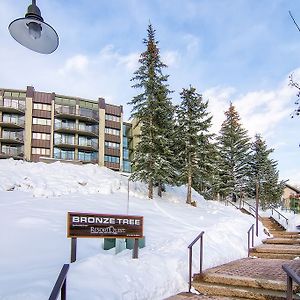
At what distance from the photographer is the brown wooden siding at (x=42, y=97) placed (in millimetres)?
50375

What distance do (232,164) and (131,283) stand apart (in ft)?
129

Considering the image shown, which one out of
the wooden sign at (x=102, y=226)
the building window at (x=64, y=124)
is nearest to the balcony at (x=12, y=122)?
the building window at (x=64, y=124)

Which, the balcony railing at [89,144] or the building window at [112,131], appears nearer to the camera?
the balcony railing at [89,144]

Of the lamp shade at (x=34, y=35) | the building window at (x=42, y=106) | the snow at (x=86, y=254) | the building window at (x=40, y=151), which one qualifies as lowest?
the snow at (x=86, y=254)

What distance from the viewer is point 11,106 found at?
48.0m

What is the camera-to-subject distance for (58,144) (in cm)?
5000

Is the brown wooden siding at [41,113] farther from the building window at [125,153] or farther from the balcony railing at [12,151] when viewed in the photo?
the building window at [125,153]

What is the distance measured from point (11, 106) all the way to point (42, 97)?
15.7 feet

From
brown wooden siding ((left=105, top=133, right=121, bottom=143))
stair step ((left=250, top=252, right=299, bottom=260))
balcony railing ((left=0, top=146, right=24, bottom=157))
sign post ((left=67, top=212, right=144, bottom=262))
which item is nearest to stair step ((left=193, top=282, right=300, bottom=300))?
sign post ((left=67, top=212, right=144, bottom=262))

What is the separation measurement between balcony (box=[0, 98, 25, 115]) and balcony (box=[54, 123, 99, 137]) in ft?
17.9

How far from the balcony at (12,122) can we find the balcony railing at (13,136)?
101 cm

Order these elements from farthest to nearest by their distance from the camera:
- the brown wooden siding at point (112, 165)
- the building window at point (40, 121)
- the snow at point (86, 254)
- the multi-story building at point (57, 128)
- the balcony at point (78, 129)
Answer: the brown wooden siding at point (112, 165) < the balcony at point (78, 129) < the building window at point (40, 121) < the multi-story building at point (57, 128) < the snow at point (86, 254)

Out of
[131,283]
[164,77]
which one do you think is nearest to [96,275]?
[131,283]

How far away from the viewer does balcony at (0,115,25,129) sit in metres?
47.4
